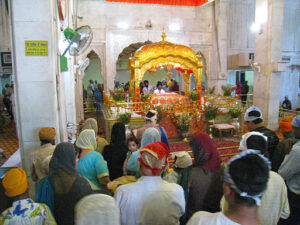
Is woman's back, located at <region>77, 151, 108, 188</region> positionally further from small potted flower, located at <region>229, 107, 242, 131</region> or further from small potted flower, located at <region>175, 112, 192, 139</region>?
small potted flower, located at <region>229, 107, 242, 131</region>

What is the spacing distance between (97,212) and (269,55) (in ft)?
31.2

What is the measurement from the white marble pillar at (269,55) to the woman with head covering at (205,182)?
8.16 metres

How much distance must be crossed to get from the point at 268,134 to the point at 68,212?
2.62 metres

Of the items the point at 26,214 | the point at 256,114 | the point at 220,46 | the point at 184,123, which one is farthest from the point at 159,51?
the point at 26,214

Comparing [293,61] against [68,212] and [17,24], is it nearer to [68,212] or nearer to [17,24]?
[17,24]

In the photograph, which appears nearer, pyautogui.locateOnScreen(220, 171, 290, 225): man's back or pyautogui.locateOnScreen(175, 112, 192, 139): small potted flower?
pyautogui.locateOnScreen(220, 171, 290, 225): man's back

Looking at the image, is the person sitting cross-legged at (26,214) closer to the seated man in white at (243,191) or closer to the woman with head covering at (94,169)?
the woman with head covering at (94,169)

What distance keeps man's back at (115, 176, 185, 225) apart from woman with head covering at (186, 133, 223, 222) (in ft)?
1.12

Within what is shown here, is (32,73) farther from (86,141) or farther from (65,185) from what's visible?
(65,185)

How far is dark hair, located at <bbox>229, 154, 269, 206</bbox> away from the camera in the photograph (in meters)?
1.36

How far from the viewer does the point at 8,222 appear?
64.6 inches

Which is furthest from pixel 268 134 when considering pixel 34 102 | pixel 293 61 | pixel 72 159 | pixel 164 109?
pixel 293 61

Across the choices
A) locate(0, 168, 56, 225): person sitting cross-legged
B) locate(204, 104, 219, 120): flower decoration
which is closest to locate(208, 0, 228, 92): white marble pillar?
Result: locate(204, 104, 219, 120): flower decoration

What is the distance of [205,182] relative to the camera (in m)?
Answer: 2.23
